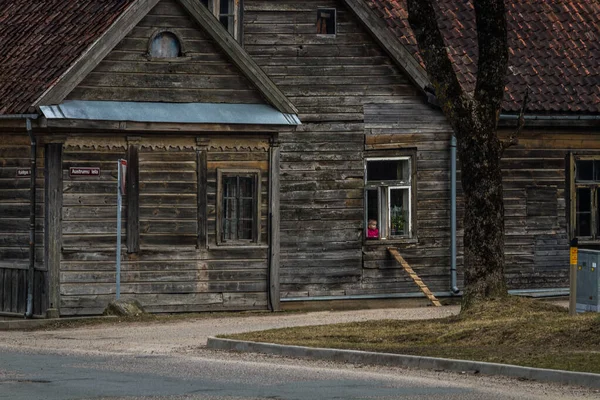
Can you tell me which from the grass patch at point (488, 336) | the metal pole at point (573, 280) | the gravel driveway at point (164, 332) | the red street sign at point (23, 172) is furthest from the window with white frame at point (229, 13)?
the metal pole at point (573, 280)

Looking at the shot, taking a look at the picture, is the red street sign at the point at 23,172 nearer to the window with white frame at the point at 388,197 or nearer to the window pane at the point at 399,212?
the window with white frame at the point at 388,197

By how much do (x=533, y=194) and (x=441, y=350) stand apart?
12.4 meters

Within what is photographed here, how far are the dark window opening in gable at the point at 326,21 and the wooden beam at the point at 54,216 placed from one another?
17.7 ft

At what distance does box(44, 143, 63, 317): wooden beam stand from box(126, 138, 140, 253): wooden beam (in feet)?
3.72

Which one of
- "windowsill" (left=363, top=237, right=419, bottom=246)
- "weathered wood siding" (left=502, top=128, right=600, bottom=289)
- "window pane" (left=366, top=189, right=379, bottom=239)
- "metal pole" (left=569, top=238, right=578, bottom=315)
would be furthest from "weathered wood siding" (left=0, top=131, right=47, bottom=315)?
"weathered wood siding" (left=502, top=128, right=600, bottom=289)

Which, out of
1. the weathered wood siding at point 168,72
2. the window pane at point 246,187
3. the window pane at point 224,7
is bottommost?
the window pane at point 246,187

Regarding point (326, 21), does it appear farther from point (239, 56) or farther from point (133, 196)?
point (133, 196)

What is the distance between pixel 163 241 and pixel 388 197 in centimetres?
450

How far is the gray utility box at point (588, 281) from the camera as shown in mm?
22109

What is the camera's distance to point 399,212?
27516 millimetres

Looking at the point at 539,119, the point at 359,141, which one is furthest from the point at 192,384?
the point at 539,119

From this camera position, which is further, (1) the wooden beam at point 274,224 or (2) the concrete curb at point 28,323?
(1) the wooden beam at point 274,224

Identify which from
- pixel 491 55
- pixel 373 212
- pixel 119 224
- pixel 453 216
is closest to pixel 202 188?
pixel 119 224

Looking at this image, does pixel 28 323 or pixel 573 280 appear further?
pixel 28 323
